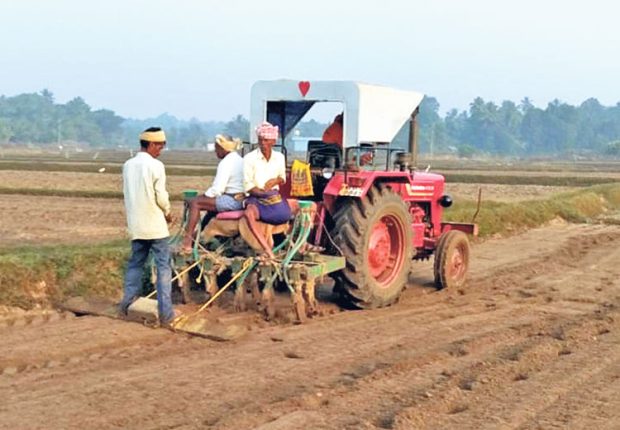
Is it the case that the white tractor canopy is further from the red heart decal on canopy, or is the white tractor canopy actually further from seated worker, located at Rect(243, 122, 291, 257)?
seated worker, located at Rect(243, 122, 291, 257)

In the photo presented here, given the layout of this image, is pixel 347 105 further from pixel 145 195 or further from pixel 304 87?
pixel 145 195

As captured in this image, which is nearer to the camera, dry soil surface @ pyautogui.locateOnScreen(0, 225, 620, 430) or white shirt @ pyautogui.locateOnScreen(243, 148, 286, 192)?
dry soil surface @ pyautogui.locateOnScreen(0, 225, 620, 430)

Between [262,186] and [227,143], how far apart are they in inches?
23.3

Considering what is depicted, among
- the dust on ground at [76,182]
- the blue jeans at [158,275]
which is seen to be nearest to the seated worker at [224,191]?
the blue jeans at [158,275]

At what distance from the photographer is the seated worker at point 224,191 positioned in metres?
8.12

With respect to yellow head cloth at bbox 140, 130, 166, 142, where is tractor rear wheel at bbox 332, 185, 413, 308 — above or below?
below

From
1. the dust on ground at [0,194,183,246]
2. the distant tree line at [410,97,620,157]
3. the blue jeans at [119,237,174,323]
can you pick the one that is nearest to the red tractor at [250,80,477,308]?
the blue jeans at [119,237,174,323]

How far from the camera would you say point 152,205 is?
7.30 metres

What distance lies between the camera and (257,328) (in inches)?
293

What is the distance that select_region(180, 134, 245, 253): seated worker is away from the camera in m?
8.12

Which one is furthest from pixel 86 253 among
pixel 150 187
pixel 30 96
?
pixel 30 96

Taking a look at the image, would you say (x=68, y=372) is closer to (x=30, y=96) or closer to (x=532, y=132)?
(x=532, y=132)

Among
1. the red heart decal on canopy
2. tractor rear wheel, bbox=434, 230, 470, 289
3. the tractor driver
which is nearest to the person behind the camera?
the red heart decal on canopy

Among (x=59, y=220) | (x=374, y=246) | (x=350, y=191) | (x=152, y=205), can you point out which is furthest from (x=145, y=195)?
(x=59, y=220)
